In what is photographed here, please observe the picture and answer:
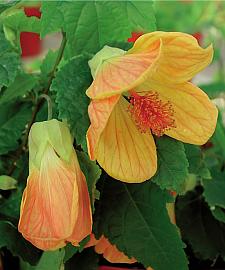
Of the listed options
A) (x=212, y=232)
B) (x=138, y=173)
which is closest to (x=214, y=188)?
(x=212, y=232)

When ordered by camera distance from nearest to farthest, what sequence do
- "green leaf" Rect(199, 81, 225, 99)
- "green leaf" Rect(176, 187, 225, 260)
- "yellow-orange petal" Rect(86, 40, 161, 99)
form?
"yellow-orange petal" Rect(86, 40, 161, 99)
"green leaf" Rect(176, 187, 225, 260)
"green leaf" Rect(199, 81, 225, 99)

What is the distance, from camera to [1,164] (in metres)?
0.60

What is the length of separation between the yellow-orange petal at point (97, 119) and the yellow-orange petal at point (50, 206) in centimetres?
→ 4

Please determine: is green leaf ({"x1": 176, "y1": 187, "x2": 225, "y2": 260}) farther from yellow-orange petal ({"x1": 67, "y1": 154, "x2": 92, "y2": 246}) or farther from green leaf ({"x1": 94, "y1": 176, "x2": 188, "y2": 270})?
yellow-orange petal ({"x1": 67, "y1": 154, "x2": 92, "y2": 246})

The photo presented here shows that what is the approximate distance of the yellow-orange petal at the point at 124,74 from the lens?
1.39 ft

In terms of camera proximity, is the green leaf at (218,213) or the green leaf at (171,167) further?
the green leaf at (218,213)

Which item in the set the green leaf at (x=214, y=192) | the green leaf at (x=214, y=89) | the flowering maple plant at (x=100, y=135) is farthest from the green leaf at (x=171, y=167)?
the green leaf at (x=214, y=89)

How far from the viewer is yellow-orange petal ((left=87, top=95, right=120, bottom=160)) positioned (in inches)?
16.8

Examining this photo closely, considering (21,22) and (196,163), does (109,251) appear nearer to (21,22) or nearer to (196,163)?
Result: (196,163)

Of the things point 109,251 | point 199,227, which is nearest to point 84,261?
point 109,251

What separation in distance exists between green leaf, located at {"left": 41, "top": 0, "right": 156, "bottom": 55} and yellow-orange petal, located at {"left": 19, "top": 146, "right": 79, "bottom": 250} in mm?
105

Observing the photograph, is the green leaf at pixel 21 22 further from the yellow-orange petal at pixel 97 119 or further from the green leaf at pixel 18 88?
the yellow-orange petal at pixel 97 119

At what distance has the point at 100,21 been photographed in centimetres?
53

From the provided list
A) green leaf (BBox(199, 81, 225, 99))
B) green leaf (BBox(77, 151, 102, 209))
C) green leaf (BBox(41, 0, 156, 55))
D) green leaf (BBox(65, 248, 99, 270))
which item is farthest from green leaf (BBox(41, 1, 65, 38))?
green leaf (BBox(199, 81, 225, 99))
